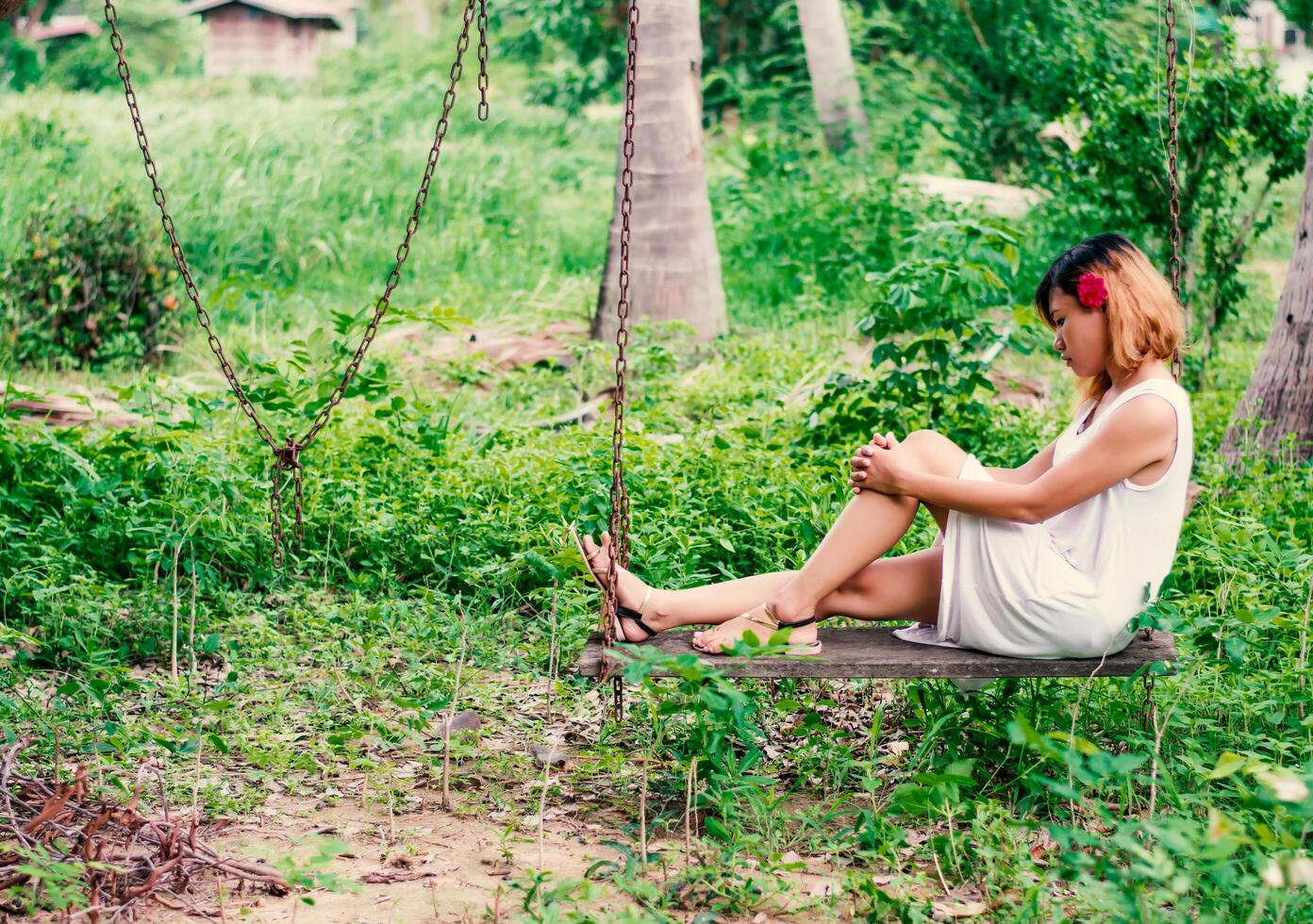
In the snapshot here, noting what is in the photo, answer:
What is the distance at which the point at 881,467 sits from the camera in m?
3.46

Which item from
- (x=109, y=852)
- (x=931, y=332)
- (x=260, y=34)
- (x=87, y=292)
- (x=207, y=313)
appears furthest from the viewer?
(x=260, y=34)

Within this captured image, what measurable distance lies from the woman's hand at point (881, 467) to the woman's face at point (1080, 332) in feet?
1.66

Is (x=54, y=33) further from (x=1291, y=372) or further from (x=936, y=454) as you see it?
(x=936, y=454)

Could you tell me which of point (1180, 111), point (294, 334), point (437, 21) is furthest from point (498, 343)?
point (437, 21)

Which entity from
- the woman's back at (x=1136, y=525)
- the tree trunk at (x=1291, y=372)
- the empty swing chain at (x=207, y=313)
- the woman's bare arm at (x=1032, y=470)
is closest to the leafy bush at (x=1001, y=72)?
the tree trunk at (x=1291, y=372)

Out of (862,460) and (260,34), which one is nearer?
(862,460)

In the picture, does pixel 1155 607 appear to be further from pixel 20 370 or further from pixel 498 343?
pixel 20 370

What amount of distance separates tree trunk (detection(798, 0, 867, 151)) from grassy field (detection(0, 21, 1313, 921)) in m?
4.67

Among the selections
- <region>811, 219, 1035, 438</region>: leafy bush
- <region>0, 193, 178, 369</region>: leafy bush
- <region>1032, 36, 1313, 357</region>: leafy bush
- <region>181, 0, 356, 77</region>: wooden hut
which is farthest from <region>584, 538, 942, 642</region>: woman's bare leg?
<region>181, 0, 356, 77</region>: wooden hut

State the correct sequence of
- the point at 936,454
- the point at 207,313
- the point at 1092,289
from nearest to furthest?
the point at 1092,289 → the point at 936,454 → the point at 207,313

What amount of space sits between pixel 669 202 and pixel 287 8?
29.3 meters

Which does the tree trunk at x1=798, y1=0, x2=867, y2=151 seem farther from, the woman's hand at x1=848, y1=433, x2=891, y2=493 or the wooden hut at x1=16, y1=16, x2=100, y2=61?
the wooden hut at x1=16, y1=16, x2=100, y2=61

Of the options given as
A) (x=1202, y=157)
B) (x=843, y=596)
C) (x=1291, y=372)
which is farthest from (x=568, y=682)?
(x=1202, y=157)

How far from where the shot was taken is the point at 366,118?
15352mm
